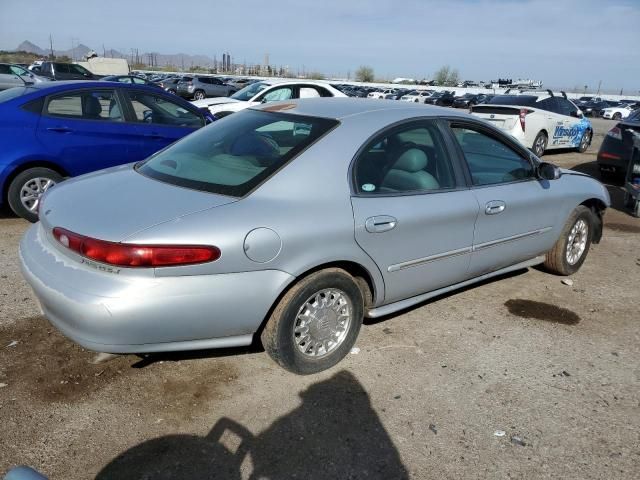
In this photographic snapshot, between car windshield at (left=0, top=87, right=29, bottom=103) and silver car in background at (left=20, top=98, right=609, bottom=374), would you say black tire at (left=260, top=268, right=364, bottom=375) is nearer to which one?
silver car in background at (left=20, top=98, right=609, bottom=374)

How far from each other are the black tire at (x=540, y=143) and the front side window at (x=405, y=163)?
9.39 meters

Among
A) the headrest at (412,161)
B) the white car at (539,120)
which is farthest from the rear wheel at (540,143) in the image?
the headrest at (412,161)

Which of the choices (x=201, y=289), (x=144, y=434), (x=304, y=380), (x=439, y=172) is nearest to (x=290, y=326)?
(x=304, y=380)

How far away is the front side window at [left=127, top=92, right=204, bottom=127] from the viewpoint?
6.53m

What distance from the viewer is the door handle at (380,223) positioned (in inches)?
123

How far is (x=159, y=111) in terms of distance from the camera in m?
6.71

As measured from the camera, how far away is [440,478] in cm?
244

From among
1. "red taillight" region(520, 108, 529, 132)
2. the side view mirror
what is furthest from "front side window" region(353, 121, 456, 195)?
"red taillight" region(520, 108, 529, 132)

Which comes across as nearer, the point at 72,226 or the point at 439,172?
the point at 72,226

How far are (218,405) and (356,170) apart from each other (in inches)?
61.9

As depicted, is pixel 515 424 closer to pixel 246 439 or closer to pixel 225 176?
pixel 246 439

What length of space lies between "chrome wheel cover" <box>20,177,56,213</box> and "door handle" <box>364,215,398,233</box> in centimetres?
418

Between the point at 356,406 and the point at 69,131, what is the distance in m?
4.77

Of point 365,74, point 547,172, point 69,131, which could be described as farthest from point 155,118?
point 365,74
